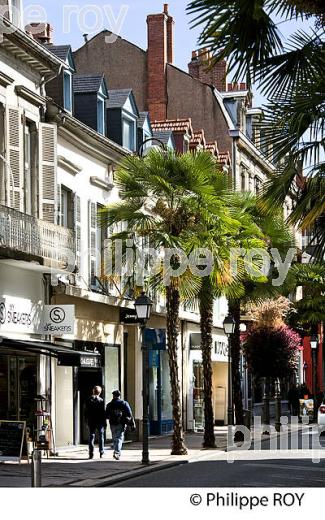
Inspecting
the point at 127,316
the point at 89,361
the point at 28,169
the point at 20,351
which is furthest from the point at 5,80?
the point at 127,316

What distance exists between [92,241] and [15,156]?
5.88 m

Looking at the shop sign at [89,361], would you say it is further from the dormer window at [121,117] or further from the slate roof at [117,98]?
the slate roof at [117,98]

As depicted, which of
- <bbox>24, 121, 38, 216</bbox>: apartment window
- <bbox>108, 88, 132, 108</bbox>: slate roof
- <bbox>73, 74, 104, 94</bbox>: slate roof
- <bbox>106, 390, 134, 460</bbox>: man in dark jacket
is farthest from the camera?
<bbox>108, 88, 132, 108</bbox>: slate roof

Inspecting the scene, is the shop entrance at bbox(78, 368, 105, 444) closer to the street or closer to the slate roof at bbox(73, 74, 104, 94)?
the street

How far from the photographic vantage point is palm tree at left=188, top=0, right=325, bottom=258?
51.0 ft

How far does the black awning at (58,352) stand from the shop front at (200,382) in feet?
52.1

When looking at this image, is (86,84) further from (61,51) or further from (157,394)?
(157,394)

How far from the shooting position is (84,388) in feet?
106

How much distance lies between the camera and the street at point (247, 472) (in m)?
20.8

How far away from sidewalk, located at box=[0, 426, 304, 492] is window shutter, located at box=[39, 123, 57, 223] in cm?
564

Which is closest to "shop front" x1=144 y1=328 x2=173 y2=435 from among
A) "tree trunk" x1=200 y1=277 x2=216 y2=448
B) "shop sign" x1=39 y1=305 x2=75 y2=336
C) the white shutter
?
"tree trunk" x1=200 y1=277 x2=216 y2=448

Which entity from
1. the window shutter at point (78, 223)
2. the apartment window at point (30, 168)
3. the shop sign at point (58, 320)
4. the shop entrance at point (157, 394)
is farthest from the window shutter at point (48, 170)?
the shop entrance at point (157, 394)
